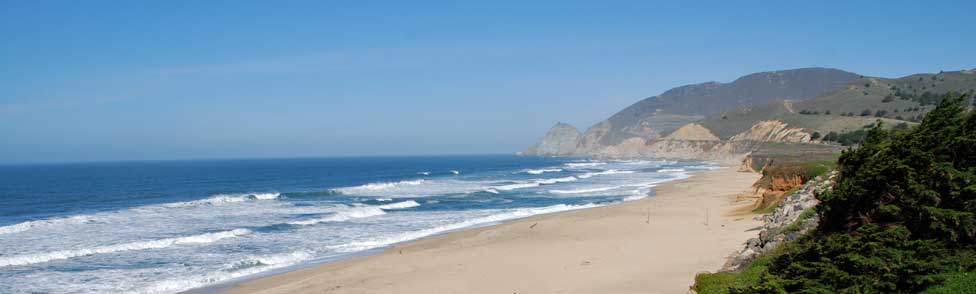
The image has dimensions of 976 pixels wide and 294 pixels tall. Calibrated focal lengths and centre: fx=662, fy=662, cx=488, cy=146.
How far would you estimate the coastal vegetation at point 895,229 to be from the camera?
880cm

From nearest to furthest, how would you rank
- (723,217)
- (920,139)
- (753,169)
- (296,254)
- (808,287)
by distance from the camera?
1. (808,287)
2. (920,139)
3. (296,254)
4. (723,217)
5. (753,169)

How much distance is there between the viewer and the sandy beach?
16.0 meters

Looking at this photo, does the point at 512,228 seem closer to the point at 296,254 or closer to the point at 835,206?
the point at 296,254

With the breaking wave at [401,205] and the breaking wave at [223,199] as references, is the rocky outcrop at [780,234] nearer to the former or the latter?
the breaking wave at [401,205]

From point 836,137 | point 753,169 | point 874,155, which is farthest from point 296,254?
point 836,137

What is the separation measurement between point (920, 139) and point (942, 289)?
4926mm

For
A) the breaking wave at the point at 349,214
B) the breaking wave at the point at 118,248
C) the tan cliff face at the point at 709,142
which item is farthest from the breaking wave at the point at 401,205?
the tan cliff face at the point at 709,142

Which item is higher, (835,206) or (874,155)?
(874,155)

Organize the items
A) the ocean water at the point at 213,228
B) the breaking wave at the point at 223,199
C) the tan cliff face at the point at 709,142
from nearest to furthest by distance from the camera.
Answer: the ocean water at the point at 213,228 < the breaking wave at the point at 223,199 < the tan cliff face at the point at 709,142

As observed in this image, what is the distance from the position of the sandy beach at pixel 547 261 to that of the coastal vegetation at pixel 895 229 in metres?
3.69

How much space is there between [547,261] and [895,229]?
10498mm

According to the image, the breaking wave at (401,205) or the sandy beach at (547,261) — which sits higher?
the sandy beach at (547,261)

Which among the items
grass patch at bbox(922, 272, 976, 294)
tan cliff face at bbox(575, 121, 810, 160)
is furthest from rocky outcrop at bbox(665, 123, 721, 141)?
grass patch at bbox(922, 272, 976, 294)

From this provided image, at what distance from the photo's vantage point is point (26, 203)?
52.7 m
